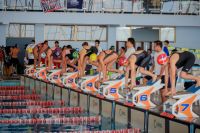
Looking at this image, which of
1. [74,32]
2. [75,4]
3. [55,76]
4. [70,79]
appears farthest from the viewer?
[74,32]

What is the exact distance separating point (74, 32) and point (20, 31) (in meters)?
2.92

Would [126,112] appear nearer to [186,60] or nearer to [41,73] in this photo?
[186,60]

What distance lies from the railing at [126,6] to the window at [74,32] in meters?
1.27

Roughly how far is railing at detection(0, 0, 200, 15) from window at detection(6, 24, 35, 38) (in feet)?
4.86

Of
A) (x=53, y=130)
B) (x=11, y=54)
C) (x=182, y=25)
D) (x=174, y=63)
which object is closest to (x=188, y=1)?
(x=182, y=25)

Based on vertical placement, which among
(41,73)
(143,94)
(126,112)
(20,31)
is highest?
(20,31)

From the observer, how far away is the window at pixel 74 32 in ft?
49.5

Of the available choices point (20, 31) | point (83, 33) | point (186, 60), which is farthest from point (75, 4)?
point (186, 60)

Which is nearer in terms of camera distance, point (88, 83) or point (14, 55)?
point (88, 83)

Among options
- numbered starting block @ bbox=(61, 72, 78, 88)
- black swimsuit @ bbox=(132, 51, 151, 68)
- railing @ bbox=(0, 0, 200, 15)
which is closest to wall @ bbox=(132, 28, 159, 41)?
railing @ bbox=(0, 0, 200, 15)

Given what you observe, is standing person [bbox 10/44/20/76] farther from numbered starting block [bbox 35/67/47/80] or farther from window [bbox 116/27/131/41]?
window [bbox 116/27/131/41]

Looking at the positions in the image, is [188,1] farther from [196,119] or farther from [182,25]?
[196,119]

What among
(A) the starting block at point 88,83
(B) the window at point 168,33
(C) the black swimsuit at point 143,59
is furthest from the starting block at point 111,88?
(B) the window at point 168,33

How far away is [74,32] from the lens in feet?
49.9
